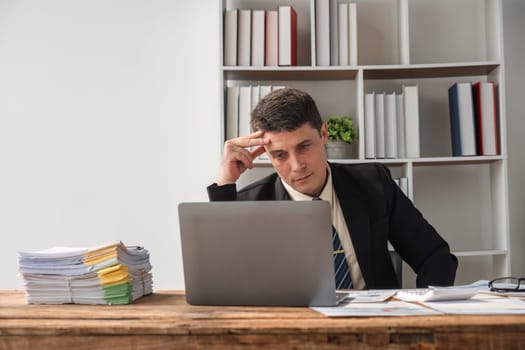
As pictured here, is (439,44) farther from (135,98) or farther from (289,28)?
(135,98)

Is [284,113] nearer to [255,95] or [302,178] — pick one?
[302,178]

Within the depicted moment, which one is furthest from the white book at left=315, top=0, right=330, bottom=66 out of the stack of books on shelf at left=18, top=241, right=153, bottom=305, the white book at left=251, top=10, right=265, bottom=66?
the stack of books on shelf at left=18, top=241, right=153, bottom=305

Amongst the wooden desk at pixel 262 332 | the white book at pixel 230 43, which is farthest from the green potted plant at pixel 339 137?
the wooden desk at pixel 262 332

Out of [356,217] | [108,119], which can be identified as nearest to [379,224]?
[356,217]

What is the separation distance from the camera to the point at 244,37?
2.91 meters

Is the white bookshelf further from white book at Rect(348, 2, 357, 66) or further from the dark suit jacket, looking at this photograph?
the dark suit jacket

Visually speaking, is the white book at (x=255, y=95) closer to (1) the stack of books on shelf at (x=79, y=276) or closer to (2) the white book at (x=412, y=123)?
(2) the white book at (x=412, y=123)

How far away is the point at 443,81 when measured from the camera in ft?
10.3

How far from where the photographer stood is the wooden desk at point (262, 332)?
1068 millimetres

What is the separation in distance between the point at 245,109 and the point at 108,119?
0.79 metres

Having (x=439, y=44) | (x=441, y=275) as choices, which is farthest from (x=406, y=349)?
(x=439, y=44)

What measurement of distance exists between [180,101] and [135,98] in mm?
237

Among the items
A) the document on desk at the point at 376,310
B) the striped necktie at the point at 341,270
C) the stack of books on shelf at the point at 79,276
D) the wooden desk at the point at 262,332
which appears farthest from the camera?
the striped necktie at the point at 341,270

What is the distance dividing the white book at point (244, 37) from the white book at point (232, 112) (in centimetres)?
14
